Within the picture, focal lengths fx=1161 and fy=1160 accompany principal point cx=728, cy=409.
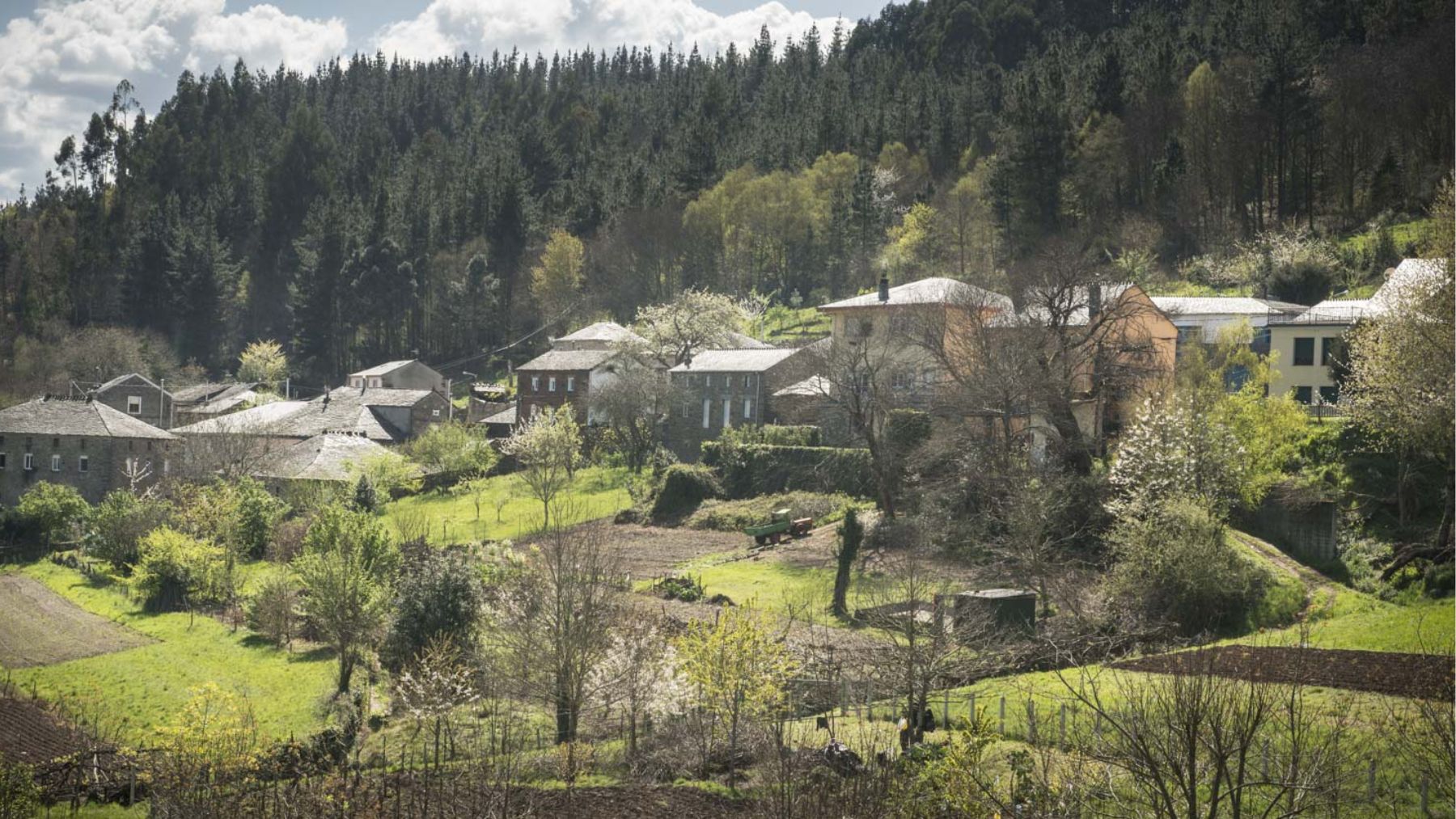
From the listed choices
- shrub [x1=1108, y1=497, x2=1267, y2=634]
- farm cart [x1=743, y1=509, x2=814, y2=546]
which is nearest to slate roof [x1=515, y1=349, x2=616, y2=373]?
farm cart [x1=743, y1=509, x2=814, y2=546]

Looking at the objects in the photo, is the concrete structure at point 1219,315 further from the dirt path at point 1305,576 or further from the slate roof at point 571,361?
the slate roof at point 571,361

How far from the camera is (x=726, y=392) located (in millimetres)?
52594

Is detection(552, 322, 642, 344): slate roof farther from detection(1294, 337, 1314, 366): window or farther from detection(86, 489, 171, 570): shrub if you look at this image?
detection(1294, 337, 1314, 366): window

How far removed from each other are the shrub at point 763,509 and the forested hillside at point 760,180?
15.4 meters

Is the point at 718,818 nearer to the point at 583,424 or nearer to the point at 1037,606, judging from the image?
the point at 1037,606

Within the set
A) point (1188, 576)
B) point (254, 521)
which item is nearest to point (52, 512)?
point (254, 521)

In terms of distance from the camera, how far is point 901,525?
35.8m

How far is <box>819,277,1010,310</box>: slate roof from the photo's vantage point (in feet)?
136

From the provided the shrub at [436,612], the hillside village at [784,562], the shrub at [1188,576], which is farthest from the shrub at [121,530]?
the shrub at [1188,576]

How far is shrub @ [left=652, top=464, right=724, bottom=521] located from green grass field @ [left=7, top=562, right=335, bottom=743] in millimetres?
15146

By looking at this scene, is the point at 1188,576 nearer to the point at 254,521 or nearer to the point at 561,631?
the point at 561,631

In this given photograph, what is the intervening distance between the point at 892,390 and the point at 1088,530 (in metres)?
12.8

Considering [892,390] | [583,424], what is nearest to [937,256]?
[583,424]

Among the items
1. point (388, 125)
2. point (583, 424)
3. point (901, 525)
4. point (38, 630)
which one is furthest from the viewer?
point (388, 125)
